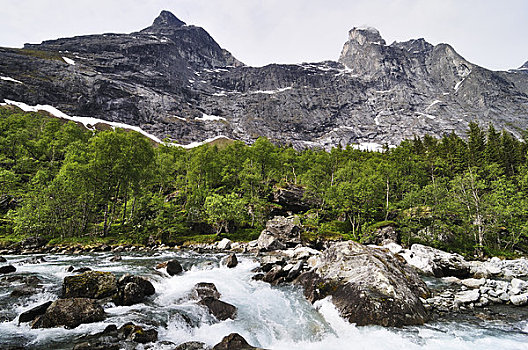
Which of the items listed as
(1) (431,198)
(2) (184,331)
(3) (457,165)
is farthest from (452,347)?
(3) (457,165)

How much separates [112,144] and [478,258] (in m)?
48.4

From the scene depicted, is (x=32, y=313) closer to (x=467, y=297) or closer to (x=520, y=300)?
(x=467, y=297)

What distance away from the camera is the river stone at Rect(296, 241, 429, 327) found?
30.6 feet

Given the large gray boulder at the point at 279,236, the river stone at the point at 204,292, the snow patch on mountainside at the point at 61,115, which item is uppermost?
the snow patch on mountainside at the point at 61,115

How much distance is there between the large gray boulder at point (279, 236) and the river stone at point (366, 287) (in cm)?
1483

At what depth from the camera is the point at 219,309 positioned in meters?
10.1

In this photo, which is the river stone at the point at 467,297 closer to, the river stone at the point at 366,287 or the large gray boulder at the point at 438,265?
the river stone at the point at 366,287

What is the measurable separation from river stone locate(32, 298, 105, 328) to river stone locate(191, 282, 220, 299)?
4.01 metres

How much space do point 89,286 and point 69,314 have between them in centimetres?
258

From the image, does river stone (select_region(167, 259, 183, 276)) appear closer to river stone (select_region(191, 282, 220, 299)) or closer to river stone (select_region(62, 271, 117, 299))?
river stone (select_region(191, 282, 220, 299))

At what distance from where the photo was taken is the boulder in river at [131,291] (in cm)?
1031

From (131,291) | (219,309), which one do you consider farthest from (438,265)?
(131,291)

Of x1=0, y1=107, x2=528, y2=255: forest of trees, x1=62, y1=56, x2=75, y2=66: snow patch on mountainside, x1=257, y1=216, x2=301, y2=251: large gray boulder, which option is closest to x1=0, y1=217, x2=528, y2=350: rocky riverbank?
x1=257, y1=216, x2=301, y2=251: large gray boulder

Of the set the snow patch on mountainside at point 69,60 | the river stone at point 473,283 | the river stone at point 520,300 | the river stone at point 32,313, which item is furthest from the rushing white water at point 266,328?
the snow patch on mountainside at point 69,60
